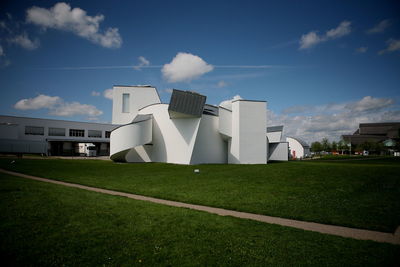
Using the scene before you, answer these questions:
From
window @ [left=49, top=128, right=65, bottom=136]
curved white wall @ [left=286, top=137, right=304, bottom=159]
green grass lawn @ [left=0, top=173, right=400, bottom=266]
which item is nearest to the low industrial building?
curved white wall @ [left=286, top=137, right=304, bottom=159]

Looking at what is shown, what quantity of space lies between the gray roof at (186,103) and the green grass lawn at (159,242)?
18.0 meters

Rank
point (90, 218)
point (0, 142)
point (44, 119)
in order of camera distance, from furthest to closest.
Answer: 1. point (44, 119)
2. point (0, 142)
3. point (90, 218)

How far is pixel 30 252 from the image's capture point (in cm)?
420

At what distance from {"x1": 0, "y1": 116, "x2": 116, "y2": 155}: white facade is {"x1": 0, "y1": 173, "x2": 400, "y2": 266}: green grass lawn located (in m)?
44.8

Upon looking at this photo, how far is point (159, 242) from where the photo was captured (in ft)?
15.7

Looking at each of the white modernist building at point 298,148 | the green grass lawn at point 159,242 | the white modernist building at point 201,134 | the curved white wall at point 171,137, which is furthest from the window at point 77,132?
Answer: the green grass lawn at point 159,242

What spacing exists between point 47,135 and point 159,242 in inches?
2153

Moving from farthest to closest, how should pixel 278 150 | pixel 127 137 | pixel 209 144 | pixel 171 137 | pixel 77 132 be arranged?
pixel 77 132, pixel 278 150, pixel 171 137, pixel 209 144, pixel 127 137

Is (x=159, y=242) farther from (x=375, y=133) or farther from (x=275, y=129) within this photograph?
(x=375, y=133)

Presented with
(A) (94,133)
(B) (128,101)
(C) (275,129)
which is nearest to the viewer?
(B) (128,101)

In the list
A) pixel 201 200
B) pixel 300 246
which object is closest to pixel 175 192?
pixel 201 200

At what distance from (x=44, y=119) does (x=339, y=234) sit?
5666 cm

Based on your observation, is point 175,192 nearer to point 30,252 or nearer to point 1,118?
point 30,252

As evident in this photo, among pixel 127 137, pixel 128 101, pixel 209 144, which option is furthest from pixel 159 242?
pixel 128 101
